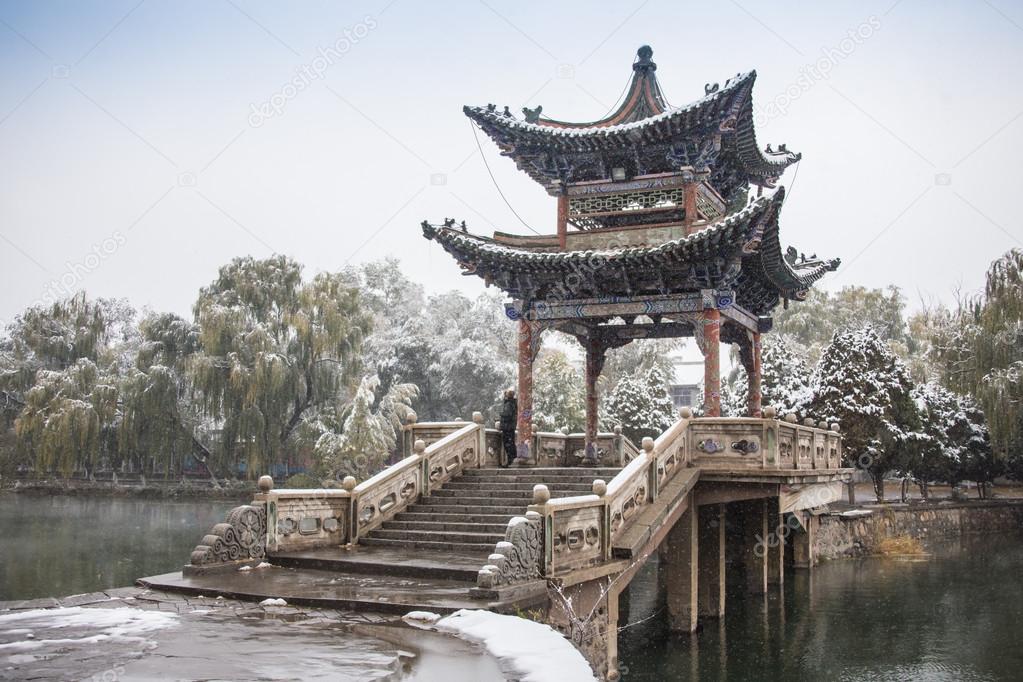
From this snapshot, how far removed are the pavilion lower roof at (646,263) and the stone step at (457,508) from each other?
12.5 feet

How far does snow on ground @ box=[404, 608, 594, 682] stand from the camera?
19.9ft

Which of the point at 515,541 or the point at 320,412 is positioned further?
the point at 320,412

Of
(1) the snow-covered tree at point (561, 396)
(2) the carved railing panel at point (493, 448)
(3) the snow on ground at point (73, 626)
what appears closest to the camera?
(3) the snow on ground at point (73, 626)

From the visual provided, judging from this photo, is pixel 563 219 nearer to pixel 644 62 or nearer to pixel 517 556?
pixel 644 62

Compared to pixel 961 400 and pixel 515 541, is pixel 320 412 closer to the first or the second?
pixel 961 400

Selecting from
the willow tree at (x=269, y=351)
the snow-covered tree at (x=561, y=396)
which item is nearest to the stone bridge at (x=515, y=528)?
the willow tree at (x=269, y=351)

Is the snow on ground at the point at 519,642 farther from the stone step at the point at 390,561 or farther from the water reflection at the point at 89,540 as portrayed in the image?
the water reflection at the point at 89,540

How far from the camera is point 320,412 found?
33844 mm

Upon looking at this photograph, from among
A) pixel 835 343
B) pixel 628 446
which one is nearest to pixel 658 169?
pixel 628 446

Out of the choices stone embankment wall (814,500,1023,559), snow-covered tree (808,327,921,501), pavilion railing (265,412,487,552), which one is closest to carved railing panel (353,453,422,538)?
pavilion railing (265,412,487,552)

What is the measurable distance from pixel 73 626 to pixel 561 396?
28.6m

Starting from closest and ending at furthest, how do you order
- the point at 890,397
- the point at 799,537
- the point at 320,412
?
the point at 799,537
the point at 890,397
the point at 320,412

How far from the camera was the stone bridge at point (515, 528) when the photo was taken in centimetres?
893

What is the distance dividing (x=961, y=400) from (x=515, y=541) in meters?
27.7
